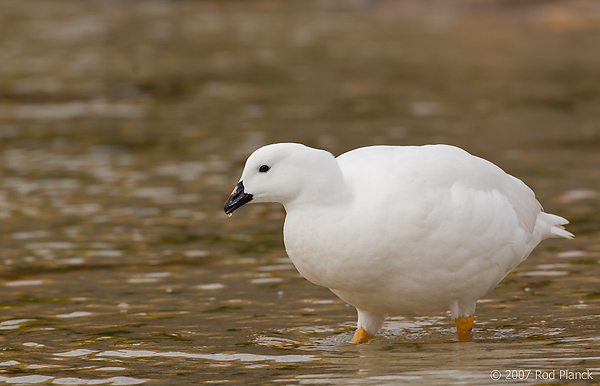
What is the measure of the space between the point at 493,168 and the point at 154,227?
17.6ft

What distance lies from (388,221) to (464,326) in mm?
1440

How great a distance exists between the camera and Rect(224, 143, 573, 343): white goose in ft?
24.0

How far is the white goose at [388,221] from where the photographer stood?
288 inches

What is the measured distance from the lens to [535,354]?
7.40 m

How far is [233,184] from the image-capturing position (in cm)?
1463

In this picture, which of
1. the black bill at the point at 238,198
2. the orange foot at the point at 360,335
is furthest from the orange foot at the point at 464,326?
the black bill at the point at 238,198

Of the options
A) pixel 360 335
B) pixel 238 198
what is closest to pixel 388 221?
pixel 238 198

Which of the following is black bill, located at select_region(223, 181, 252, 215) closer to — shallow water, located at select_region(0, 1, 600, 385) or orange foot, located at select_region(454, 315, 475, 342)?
shallow water, located at select_region(0, 1, 600, 385)

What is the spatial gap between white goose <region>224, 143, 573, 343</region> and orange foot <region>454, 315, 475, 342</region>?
0.11m

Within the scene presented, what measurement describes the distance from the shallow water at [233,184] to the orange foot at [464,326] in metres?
0.11

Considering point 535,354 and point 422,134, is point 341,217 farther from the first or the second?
point 422,134

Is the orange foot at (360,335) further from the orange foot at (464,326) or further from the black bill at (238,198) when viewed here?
the black bill at (238,198)

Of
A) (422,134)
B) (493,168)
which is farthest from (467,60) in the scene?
(493,168)

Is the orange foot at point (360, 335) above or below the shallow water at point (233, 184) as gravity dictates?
below
